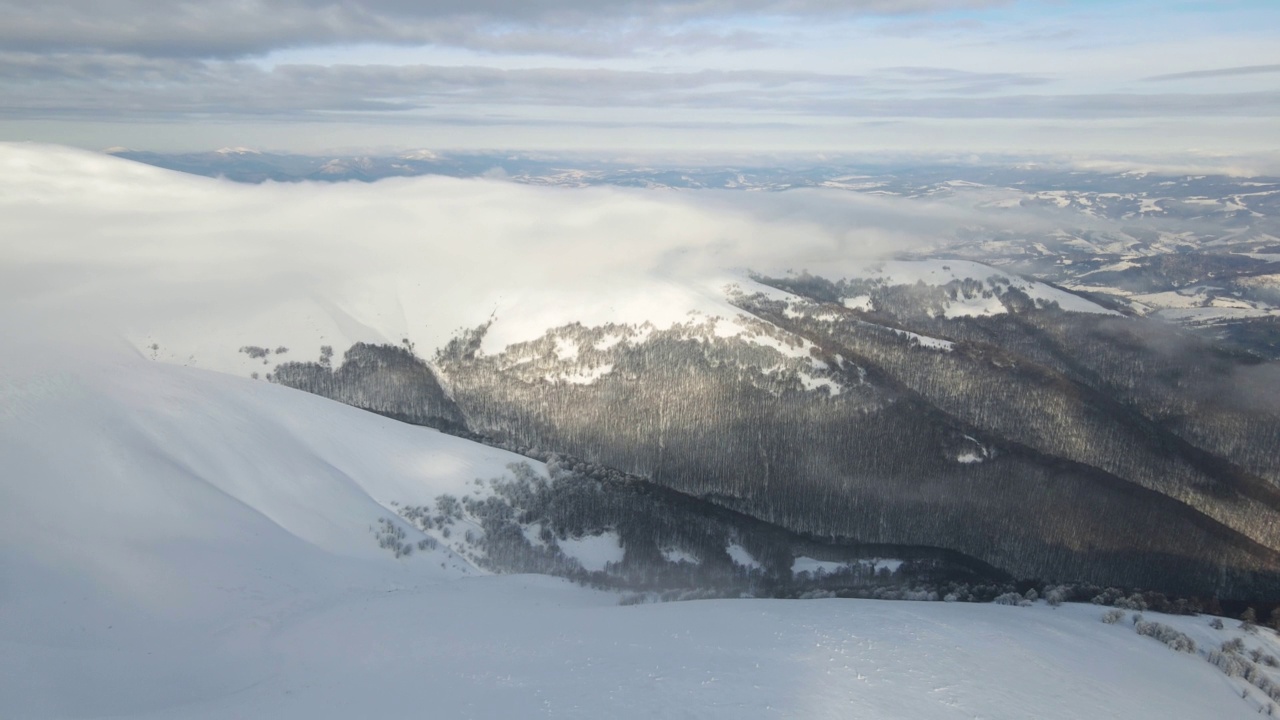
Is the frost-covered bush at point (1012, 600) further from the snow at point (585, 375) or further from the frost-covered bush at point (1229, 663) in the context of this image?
the snow at point (585, 375)

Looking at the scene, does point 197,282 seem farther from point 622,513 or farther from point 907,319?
point 907,319

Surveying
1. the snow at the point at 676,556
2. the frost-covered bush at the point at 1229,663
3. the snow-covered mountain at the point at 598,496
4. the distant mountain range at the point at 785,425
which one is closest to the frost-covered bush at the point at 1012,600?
the snow-covered mountain at the point at 598,496

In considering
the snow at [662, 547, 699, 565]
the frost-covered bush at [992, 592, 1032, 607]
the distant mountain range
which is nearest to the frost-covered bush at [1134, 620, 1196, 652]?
the frost-covered bush at [992, 592, 1032, 607]

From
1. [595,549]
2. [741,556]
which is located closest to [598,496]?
[595,549]

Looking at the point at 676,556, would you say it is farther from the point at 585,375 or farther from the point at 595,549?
the point at 585,375

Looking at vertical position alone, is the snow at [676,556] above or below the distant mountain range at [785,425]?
below

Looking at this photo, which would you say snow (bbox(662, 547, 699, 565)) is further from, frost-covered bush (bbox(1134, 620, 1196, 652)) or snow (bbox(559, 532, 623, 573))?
frost-covered bush (bbox(1134, 620, 1196, 652))
